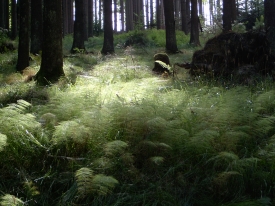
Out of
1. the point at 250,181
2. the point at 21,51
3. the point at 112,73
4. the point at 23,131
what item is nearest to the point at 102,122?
the point at 23,131

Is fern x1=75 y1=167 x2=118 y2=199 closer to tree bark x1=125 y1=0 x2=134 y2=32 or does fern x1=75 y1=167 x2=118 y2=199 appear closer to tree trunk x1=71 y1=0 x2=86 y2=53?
tree trunk x1=71 y1=0 x2=86 y2=53

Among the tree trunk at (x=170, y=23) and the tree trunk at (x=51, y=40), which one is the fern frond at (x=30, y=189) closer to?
the tree trunk at (x=51, y=40)

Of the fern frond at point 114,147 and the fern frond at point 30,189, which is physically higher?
the fern frond at point 114,147

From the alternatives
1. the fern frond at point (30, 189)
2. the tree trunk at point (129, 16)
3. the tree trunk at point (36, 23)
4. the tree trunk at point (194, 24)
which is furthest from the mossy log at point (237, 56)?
the tree trunk at point (129, 16)

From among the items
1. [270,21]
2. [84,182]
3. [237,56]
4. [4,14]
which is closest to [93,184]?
[84,182]

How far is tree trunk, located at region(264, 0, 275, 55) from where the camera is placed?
863 cm

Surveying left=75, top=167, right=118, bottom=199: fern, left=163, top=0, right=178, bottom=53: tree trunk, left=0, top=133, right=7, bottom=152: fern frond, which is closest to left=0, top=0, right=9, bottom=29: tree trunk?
left=163, top=0, right=178, bottom=53: tree trunk

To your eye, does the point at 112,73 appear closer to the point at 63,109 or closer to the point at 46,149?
the point at 63,109

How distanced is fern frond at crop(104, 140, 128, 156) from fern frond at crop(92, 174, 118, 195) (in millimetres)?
515

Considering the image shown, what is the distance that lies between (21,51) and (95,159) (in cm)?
895

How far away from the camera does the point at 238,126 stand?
179 inches

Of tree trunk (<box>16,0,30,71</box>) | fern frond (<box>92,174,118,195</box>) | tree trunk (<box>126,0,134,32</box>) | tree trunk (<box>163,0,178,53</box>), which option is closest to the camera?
fern frond (<box>92,174,118,195</box>)

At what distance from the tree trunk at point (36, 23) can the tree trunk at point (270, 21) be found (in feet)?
29.3

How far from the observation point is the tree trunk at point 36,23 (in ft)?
45.8
